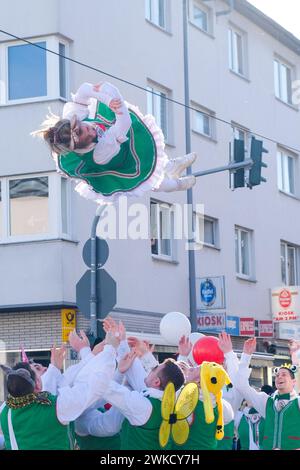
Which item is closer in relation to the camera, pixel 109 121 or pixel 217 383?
pixel 217 383

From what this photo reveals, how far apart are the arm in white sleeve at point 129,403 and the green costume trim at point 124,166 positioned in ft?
10.5

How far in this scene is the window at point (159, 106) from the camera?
85.5ft

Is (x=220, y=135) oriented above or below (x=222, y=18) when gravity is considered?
below

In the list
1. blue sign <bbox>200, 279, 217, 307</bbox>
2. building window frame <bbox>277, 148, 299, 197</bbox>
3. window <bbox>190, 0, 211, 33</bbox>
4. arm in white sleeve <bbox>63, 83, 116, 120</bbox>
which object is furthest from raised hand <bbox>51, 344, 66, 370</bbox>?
building window frame <bbox>277, 148, 299, 197</bbox>

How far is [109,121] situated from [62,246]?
11.2 metres

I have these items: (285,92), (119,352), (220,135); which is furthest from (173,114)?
(119,352)

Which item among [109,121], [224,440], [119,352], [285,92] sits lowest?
[224,440]

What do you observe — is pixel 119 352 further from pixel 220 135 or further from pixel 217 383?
pixel 220 135

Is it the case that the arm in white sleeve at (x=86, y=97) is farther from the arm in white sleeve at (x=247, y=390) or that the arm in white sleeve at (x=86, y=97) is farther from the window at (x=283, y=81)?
the window at (x=283, y=81)

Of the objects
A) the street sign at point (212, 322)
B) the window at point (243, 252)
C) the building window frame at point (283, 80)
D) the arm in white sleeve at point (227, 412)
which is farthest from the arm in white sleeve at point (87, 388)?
the building window frame at point (283, 80)

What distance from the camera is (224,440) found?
10.7 m

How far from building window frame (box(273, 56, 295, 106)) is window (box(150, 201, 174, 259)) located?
784 cm

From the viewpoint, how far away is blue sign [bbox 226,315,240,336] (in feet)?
89.9

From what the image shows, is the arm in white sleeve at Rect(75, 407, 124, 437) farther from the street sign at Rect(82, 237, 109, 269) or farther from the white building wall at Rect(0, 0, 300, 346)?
the white building wall at Rect(0, 0, 300, 346)
